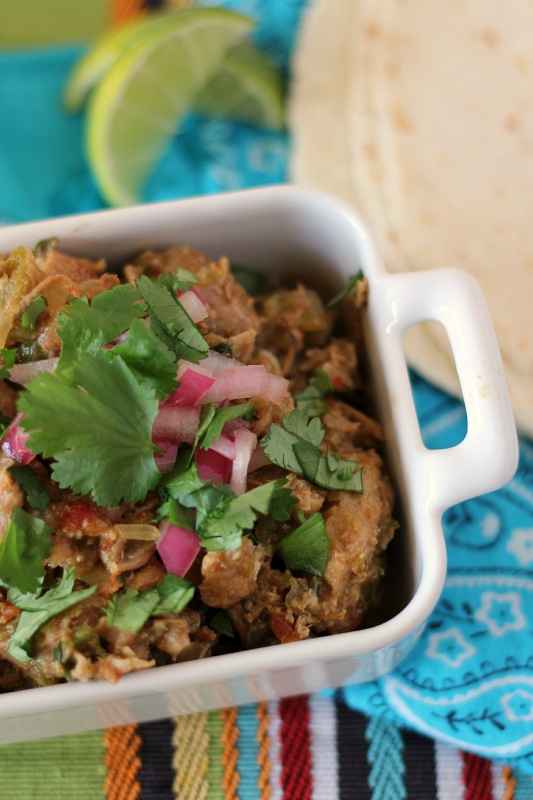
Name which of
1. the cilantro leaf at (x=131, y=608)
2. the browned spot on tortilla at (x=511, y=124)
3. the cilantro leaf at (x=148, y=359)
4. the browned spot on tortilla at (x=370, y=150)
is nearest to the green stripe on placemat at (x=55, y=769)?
the cilantro leaf at (x=131, y=608)

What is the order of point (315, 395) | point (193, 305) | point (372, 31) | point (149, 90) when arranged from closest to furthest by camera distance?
point (193, 305) < point (315, 395) < point (149, 90) < point (372, 31)

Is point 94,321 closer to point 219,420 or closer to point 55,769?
point 219,420

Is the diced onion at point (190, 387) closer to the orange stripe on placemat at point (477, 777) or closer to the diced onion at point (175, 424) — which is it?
the diced onion at point (175, 424)

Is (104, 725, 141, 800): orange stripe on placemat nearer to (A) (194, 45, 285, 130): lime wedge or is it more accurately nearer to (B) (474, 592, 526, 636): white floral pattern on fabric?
(B) (474, 592, 526, 636): white floral pattern on fabric

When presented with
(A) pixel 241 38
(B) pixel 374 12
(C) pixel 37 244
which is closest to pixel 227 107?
(A) pixel 241 38

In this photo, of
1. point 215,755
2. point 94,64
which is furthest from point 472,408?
point 94,64

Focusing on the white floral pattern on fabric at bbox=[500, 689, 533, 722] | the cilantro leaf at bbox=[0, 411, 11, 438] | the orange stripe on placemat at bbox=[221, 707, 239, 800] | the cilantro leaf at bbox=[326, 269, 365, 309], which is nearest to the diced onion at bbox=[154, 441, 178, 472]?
the cilantro leaf at bbox=[0, 411, 11, 438]
